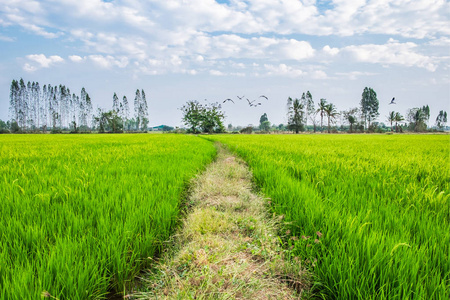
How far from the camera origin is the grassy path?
1.15 meters

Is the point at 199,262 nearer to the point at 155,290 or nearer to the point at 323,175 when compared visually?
the point at 155,290

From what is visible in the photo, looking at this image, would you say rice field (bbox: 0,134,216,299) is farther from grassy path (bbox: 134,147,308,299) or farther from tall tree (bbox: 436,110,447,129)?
tall tree (bbox: 436,110,447,129)

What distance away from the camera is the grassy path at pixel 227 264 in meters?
1.15

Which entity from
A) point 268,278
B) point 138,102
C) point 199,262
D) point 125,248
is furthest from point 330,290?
point 138,102

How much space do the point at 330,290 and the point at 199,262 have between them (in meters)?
0.79

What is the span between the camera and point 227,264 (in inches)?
54.3

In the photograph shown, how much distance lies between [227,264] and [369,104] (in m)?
80.5

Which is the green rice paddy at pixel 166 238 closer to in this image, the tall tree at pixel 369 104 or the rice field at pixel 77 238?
the rice field at pixel 77 238

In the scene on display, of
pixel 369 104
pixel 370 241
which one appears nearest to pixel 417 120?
pixel 369 104

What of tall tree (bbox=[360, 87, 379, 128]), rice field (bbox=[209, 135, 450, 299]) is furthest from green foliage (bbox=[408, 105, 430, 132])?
rice field (bbox=[209, 135, 450, 299])

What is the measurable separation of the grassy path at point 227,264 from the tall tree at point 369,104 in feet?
258

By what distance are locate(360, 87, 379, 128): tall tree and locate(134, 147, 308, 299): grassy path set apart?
78558mm

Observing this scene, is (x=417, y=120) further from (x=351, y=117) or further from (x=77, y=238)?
(x=77, y=238)

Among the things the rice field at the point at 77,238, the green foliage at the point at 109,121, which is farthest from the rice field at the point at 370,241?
the green foliage at the point at 109,121
